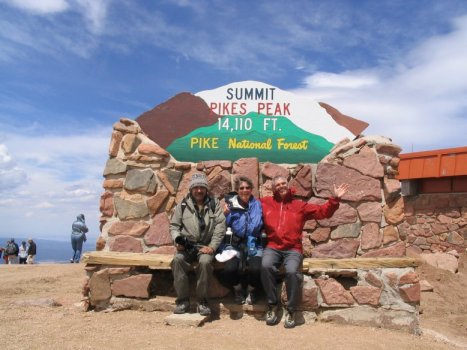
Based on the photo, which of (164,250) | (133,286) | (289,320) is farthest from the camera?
(164,250)

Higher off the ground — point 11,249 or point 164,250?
point 164,250

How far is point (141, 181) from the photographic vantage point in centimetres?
475

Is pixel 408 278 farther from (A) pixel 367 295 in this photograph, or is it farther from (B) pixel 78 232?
(B) pixel 78 232

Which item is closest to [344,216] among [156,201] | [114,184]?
[156,201]

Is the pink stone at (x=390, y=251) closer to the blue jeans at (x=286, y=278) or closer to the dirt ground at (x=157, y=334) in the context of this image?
the dirt ground at (x=157, y=334)

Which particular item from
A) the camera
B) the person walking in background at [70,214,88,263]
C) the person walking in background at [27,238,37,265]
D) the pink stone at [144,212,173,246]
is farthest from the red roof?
the person walking in background at [27,238,37,265]

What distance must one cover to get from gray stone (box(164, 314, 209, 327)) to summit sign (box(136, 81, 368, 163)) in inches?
70.4

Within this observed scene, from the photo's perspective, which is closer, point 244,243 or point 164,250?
point 244,243

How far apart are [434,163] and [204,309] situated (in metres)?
7.16

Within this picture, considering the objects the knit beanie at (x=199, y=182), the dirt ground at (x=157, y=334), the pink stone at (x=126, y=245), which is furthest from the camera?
the pink stone at (x=126, y=245)

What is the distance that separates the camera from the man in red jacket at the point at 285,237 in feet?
12.5

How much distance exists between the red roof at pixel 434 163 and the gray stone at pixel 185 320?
6.99 m

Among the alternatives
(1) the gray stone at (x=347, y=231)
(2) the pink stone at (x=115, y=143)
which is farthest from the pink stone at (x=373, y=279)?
(2) the pink stone at (x=115, y=143)

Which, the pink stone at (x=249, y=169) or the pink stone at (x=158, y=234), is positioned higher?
the pink stone at (x=249, y=169)
